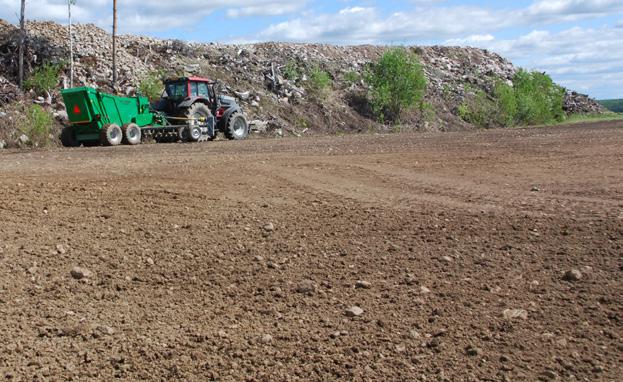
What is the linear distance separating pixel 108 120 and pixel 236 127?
215 inches

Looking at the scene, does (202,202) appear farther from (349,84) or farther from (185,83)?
(349,84)

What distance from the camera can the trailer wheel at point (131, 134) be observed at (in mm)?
22656

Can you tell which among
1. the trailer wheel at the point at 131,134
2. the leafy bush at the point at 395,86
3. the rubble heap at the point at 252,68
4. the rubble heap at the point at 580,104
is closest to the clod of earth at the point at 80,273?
the trailer wheel at the point at 131,134

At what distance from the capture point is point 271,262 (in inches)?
279

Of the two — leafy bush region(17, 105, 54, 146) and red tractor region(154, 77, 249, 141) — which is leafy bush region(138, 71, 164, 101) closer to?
red tractor region(154, 77, 249, 141)

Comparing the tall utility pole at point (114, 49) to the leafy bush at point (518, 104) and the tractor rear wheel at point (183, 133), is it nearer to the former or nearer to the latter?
the tractor rear wheel at point (183, 133)

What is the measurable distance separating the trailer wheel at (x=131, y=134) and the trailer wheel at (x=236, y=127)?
3982 mm

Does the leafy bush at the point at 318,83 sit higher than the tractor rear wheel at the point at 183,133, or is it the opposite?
the leafy bush at the point at 318,83

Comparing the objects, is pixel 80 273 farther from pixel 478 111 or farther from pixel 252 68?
pixel 478 111

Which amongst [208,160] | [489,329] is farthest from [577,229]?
[208,160]

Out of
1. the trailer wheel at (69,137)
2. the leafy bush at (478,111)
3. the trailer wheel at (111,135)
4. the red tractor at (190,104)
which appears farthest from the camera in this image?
the leafy bush at (478,111)

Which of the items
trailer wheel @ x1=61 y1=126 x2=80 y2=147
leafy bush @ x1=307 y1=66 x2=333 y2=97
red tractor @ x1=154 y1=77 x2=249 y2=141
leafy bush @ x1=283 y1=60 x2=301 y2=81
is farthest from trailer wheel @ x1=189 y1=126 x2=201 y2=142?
leafy bush @ x1=283 y1=60 x2=301 y2=81

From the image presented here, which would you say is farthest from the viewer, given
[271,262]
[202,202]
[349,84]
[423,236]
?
[349,84]

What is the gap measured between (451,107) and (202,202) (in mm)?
41214
